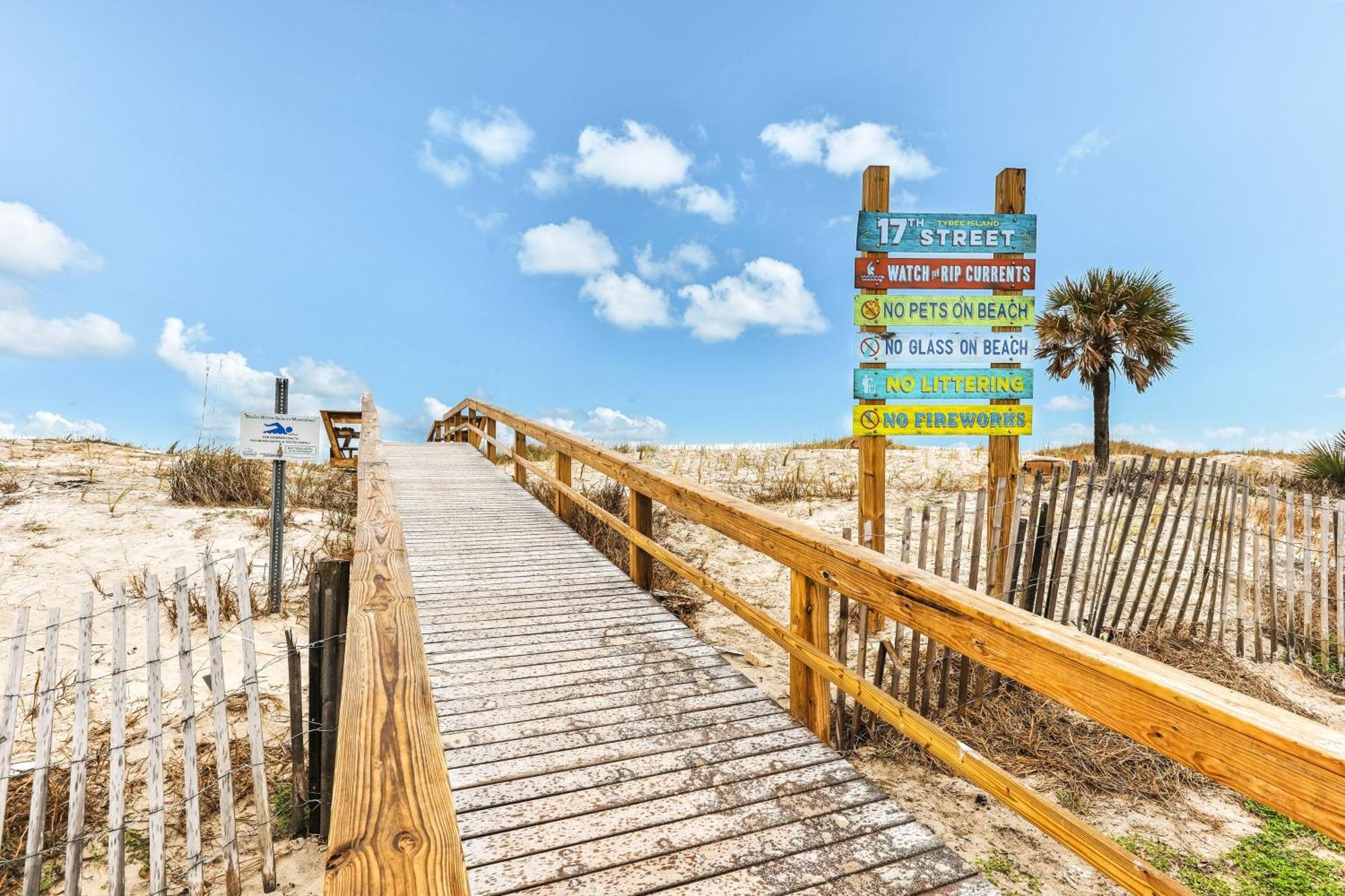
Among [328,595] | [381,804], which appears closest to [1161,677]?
[381,804]

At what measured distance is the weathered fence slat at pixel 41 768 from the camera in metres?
3.15

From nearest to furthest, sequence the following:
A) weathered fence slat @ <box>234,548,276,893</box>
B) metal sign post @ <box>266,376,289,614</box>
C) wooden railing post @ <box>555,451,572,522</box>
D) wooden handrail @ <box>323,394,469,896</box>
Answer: wooden handrail @ <box>323,394,469,896</box> < weathered fence slat @ <box>234,548,276,893</box> < metal sign post @ <box>266,376,289,614</box> < wooden railing post @ <box>555,451,572,522</box>

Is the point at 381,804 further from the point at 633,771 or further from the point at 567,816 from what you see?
the point at 633,771

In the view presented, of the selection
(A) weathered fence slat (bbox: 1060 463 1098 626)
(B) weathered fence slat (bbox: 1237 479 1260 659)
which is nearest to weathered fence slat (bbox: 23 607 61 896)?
(A) weathered fence slat (bbox: 1060 463 1098 626)

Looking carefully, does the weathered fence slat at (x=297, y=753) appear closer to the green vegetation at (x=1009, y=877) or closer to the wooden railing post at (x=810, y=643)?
the wooden railing post at (x=810, y=643)

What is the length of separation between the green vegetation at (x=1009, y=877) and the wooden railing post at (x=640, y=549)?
2639mm

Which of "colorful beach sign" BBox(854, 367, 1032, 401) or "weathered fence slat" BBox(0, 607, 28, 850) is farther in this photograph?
"colorful beach sign" BBox(854, 367, 1032, 401)

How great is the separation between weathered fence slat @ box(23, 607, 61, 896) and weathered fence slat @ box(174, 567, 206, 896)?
18.5 inches

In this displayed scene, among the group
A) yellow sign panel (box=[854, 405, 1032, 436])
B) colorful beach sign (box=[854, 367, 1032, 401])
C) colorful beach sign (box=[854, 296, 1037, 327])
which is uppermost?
colorful beach sign (box=[854, 296, 1037, 327])

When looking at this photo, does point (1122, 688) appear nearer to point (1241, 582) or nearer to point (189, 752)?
point (189, 752)

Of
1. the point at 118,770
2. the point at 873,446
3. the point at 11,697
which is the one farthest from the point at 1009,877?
the point at 11,697

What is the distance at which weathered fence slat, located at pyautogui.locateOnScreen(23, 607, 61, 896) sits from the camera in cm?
315

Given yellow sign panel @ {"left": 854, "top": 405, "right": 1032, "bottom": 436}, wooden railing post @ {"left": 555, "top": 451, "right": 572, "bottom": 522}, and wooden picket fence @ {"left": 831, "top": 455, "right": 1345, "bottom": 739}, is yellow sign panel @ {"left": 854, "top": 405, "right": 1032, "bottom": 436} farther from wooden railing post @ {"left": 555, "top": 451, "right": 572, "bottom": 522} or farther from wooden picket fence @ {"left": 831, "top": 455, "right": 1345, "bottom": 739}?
wooden railing post @ {"left": 555, "top": 451, "right": 572, "bottom": 522}

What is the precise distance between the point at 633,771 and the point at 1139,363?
15.1 metres
